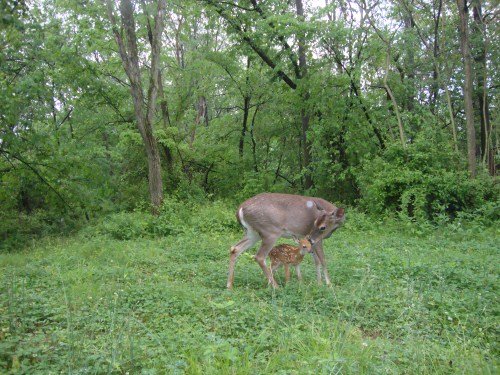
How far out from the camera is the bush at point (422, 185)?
1377 centimetres

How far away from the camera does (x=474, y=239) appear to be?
1118 centimetres

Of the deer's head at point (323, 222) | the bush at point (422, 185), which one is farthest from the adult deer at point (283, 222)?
the bush at point (422, 185)

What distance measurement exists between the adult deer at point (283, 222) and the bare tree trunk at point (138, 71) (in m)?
7.12

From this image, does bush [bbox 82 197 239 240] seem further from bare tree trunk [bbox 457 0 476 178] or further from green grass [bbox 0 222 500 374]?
bare tree trunk [bbox 457 0 476 178]

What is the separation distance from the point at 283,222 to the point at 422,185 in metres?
7.50

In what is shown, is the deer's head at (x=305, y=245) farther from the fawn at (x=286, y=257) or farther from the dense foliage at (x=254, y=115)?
the dense foliage at (x=254, y=115)

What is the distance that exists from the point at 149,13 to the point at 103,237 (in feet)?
23.2

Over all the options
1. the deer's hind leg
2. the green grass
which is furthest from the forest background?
the deer's hind leg

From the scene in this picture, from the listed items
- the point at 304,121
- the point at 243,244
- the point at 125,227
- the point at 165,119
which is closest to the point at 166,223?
the point at 125,227

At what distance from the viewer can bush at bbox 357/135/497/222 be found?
1377 cm

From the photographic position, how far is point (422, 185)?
13984mm

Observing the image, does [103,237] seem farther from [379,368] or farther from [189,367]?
[379,368]

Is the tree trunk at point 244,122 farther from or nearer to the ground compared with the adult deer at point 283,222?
farther from the ground

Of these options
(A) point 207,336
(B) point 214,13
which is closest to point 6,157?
(B) point 214,13
